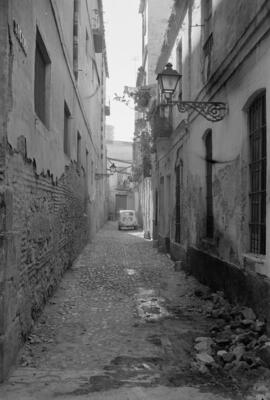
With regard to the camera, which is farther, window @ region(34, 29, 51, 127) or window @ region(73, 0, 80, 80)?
window @ region(73, 0, 80, 80)

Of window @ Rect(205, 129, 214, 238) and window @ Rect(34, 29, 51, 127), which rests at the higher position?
window @ Rect(34, 29, 51, 127)

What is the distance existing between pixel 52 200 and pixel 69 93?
3.44 metres

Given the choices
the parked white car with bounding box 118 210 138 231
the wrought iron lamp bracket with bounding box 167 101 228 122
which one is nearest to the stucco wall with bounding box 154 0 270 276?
the wrought iron lamp bracket with bounding box 167 101 228 122

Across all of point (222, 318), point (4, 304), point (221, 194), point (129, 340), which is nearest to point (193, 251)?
point (221, 194)

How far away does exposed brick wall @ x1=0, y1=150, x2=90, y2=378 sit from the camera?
391 centimetres

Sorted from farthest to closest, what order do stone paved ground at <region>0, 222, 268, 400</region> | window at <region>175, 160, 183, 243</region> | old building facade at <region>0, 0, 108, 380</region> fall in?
window at <region>175, 160, 183, 243</region>
old building facade at <region>0, 0, 108, 380</region>
stone paved ground at <region>0, 222, 268, 400</region>

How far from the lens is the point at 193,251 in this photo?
30.6ft

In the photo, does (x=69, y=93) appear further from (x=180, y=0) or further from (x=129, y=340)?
(x=129, y=340)

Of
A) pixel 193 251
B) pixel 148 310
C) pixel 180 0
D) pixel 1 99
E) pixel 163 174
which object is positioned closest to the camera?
pixel 1 99

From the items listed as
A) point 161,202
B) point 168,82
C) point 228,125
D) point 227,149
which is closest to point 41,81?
point 168,82

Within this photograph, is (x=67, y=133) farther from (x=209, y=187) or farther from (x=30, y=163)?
(x=30, y=163)

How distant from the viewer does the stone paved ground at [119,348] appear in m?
3.62

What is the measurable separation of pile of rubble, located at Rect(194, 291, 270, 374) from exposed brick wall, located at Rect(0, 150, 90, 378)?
6.45ft

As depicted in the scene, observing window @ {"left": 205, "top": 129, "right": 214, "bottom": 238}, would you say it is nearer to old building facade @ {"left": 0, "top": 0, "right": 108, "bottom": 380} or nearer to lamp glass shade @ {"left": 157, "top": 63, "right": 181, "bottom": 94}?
lamp glass shade @ {"left": 157, "top": 63, "right": 181, "bottom": 94}
